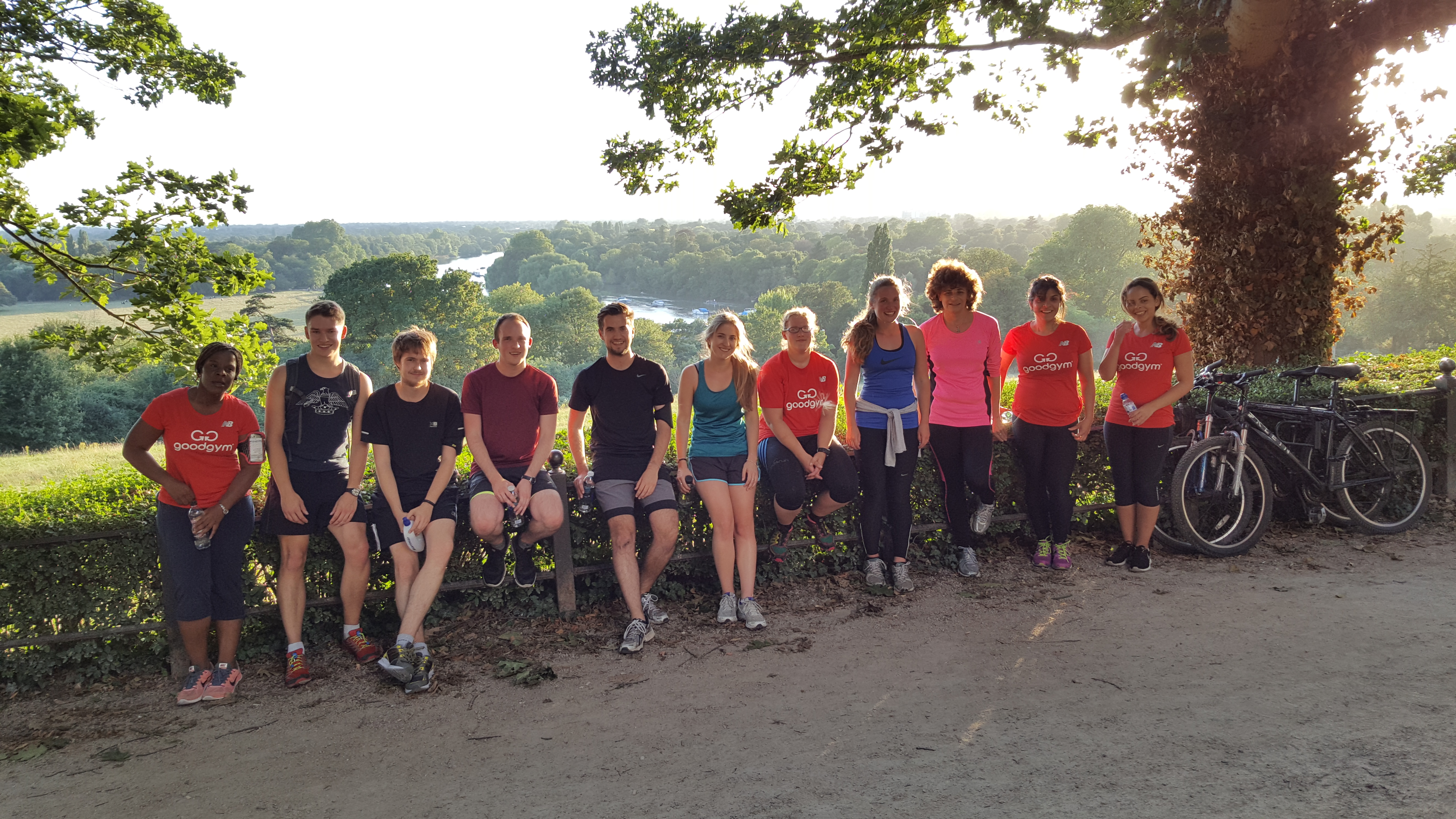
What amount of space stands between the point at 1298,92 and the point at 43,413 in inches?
3093

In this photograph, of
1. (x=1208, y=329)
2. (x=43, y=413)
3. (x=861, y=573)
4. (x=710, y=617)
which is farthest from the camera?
(x=43, y=413)

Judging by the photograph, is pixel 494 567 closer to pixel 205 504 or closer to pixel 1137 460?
pixel 205 504

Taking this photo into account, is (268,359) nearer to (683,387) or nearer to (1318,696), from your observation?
(683,387)

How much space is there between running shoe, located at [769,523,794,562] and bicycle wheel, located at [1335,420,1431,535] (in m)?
4.40

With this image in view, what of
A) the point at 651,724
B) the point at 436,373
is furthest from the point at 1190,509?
the point at 436,373

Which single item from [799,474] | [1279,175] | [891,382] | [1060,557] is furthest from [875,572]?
[1279,175]

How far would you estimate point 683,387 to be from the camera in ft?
17.4

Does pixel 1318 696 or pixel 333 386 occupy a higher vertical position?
pixel 333 386

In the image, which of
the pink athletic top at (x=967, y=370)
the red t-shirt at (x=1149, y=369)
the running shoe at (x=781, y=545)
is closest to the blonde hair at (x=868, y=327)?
the pink athletic top at (x=967, y=370)

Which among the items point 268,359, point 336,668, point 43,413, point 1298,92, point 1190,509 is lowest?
point 43,413

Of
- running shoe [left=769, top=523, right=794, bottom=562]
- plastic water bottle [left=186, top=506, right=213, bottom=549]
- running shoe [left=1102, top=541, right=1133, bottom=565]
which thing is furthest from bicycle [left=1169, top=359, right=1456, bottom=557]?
plastic water bottle [left=186, top=506, right=213, bottom=549]

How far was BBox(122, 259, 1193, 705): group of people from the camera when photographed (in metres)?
4.51

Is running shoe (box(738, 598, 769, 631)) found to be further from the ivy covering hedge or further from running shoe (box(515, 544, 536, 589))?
running shoe (box(515, 544, 536, 589))

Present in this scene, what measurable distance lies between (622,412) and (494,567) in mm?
1215
